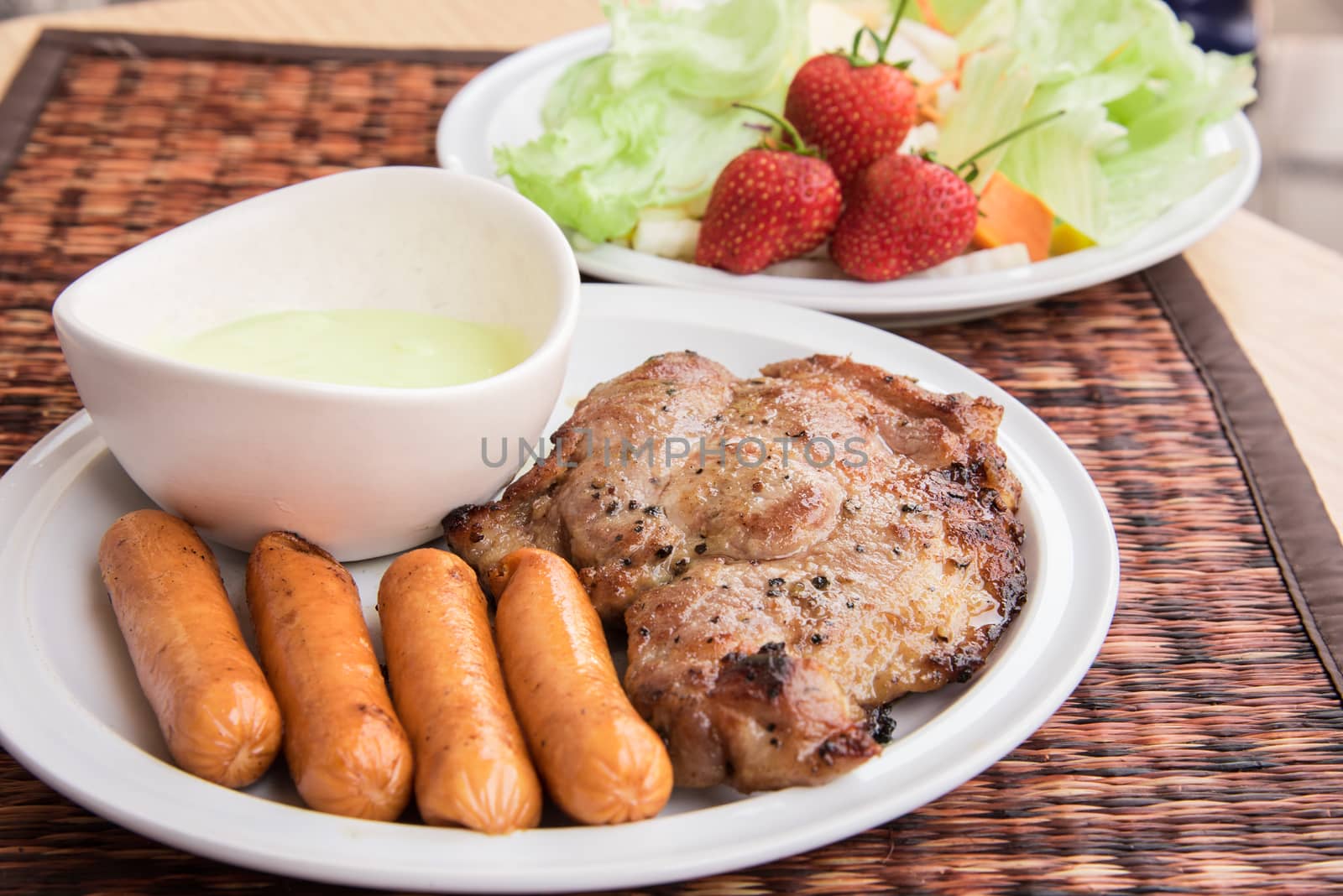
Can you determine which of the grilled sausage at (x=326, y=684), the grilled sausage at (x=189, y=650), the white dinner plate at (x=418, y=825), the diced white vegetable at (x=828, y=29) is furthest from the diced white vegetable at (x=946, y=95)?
the grilled sausage at (x=189, y=650)

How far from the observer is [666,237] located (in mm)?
3490

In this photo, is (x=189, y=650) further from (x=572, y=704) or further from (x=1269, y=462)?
(x=1269, y=462)

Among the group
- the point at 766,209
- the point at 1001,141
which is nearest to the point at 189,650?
the point at 766,209

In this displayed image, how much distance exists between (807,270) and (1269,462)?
1.32 m

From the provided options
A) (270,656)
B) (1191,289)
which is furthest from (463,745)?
(1191,289)

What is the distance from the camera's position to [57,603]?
211cm

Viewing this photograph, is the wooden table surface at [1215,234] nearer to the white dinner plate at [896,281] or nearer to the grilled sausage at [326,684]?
the white dinner plate at [896,281]

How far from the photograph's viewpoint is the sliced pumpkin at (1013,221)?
3.68 m

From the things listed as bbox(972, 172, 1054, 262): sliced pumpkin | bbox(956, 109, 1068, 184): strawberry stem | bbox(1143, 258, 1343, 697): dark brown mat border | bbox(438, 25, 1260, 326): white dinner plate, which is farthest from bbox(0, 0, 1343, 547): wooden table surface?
bbox(956, 109, 1068, 184): strawberry stem

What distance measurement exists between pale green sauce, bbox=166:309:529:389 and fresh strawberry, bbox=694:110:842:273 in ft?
3.00

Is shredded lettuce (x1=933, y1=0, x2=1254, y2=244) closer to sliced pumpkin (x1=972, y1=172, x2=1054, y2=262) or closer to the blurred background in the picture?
sliced pumpkin (x1=972, y1=172, x2=1054, y2=262)

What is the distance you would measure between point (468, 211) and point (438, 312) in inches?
9.4

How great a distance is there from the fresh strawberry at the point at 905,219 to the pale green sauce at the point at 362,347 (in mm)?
1182

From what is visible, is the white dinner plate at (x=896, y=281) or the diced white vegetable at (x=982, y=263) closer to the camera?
the white dinner plate at (x=896, y=281)
